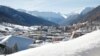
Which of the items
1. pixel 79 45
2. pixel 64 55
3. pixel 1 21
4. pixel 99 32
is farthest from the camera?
pixel 1 21

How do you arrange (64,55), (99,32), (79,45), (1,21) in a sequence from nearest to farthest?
(64,55) < (79,45) < (99,32) < (1,21)

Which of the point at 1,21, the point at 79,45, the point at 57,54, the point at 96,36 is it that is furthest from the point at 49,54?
the point at 1,21

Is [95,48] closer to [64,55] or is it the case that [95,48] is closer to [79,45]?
[79,45]

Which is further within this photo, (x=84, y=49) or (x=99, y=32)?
(x=99, y=32)

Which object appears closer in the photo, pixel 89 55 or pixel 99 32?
pixel 89 55

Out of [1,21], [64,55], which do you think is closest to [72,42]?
[64,55]

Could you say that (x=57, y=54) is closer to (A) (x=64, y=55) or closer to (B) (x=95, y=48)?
(A) (x=64, y=55)
